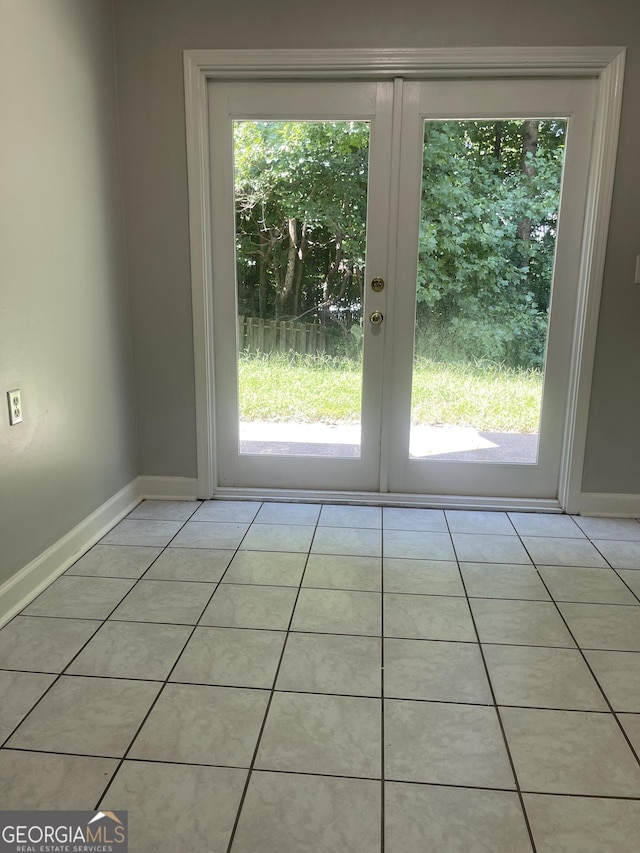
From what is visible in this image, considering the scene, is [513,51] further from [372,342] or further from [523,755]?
[523,755]

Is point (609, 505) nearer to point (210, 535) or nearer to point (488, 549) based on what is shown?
point (488, 549)

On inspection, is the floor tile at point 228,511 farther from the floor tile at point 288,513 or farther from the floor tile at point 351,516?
the floor tile at point 351,516

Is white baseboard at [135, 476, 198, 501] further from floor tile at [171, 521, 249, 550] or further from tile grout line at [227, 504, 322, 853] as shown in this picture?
tile grout line at [227, 504, 322, 853]

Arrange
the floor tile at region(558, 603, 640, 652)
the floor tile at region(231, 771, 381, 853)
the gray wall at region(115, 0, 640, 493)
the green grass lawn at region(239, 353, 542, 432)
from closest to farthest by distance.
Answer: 1. the floor tile at region(231, 771, 381, 853)
2. the floor tile at region(558, 603, 640, 652)
3. the gray wall at region(115, 0, 640, 493)
4. the green grass lawn at region(239, 353, 542, 432)

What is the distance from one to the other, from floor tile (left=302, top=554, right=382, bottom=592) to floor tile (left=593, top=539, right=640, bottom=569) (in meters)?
0.94

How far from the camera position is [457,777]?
1265mm

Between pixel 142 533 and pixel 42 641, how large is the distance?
80 cm

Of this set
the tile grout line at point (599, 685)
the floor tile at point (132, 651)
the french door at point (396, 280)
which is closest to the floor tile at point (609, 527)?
the french door at point (396, 280)

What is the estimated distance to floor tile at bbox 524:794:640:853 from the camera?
1112mm

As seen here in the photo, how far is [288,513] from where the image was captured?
2.77 m

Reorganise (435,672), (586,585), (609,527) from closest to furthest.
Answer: (435,672)
(586,585)
(609,527)

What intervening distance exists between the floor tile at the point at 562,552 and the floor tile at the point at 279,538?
3.07 feet

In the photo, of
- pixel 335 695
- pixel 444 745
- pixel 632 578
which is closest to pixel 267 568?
pixel 335 695

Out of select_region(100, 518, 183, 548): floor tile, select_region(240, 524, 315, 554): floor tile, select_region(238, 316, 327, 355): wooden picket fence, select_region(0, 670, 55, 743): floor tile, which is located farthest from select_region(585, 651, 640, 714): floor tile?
select_region(238, 316, 327, 355): wooden picket fence
